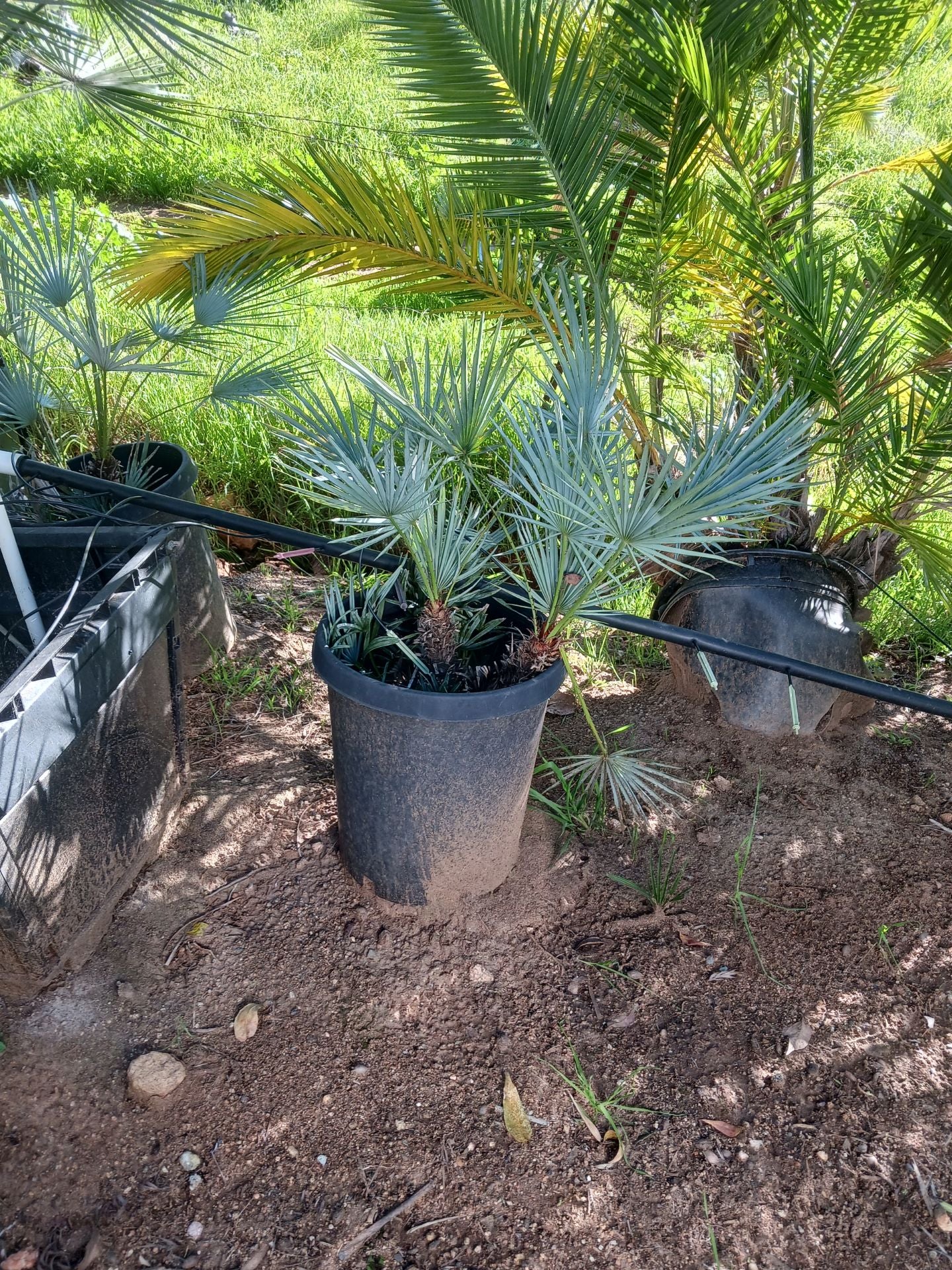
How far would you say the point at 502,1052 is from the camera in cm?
148

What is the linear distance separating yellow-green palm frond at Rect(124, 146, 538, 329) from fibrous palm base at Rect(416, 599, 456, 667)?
80 centimetres

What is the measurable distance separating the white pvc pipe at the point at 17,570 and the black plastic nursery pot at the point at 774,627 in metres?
1.40

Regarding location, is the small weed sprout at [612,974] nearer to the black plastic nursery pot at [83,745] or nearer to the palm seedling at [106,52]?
the black plastic nursery pot at [83,745]

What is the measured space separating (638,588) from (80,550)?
1106 millimetres

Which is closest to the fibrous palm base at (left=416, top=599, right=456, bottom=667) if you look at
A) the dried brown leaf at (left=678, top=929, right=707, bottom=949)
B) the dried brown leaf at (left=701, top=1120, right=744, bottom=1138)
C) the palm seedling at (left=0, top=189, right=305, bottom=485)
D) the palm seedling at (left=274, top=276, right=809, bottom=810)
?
the palm seedling at (left=274, top=276, right=809, bottom=810)

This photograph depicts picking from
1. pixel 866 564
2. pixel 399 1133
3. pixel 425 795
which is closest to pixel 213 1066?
pixel 399 1133

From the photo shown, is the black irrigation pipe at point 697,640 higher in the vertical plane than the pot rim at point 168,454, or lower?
higher

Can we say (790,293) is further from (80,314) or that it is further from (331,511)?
(331,511)

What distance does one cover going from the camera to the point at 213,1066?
142 centimetres

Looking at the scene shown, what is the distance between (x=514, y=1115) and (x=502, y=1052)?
4.2 inches

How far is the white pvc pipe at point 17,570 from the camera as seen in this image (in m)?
1.59

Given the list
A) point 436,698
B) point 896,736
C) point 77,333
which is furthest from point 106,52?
point 896,736

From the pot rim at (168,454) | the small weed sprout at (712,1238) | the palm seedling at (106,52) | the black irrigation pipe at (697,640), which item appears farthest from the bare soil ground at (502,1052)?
the palm seedling at (106,52)

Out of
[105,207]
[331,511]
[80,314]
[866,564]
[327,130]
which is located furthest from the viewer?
[327,130]
